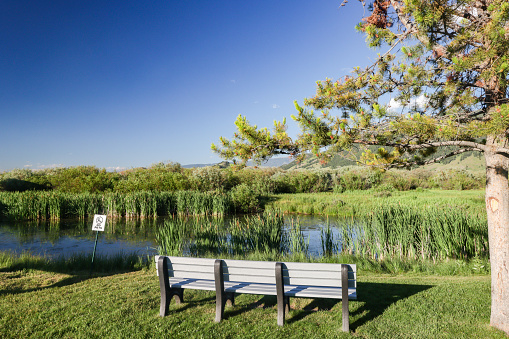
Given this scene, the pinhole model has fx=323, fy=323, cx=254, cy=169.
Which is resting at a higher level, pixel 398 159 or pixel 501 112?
pixel 501 112

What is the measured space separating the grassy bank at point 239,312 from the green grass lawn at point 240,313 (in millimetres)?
10

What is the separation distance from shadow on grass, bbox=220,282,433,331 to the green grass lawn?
0.04 feet

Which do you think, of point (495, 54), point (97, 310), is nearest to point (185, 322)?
point (97, 310)

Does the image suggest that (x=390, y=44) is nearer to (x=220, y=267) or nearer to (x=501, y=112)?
(x=501, y=112)

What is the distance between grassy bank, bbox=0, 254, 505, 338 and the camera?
11.3ft

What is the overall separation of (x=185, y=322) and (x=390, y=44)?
172 inches

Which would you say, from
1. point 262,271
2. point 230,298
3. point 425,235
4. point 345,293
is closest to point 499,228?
point 345,293

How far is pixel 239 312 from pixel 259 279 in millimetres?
677

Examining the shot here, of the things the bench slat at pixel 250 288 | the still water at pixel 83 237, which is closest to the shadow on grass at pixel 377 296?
the bench slat at pixel 250 288

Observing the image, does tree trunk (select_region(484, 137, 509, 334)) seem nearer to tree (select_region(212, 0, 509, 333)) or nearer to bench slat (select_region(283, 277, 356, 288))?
tree (select_region(212, 0, 509, 333))

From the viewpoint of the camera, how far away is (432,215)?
724cm

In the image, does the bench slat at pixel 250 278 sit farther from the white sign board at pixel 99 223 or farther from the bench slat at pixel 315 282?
the white sign board at pixel 99 223

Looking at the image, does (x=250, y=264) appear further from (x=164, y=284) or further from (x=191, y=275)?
(x=164, y=284)

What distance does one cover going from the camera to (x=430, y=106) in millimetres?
4664
